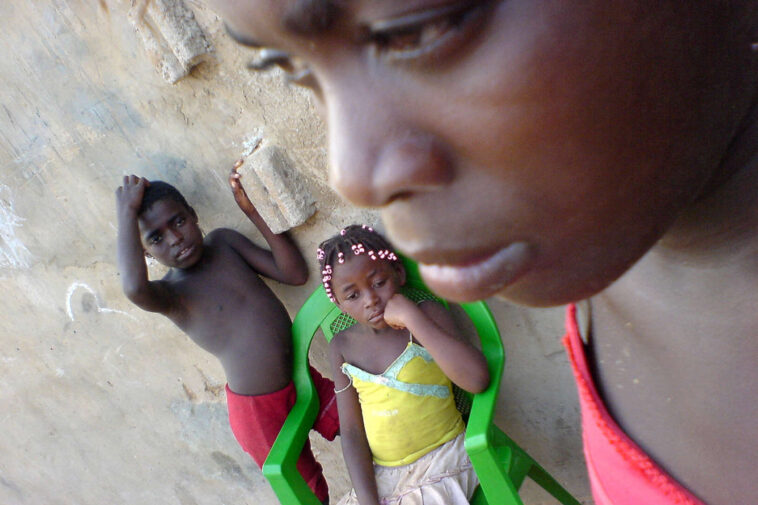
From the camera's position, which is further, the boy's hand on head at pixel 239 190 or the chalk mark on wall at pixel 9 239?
the chalk mark on wall at pixel 9 239

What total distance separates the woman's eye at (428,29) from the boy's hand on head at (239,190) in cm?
185

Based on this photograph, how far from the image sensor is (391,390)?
2084 millimetres

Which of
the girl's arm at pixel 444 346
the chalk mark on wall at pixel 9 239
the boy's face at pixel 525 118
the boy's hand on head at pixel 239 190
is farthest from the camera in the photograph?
the chalk mark on wall at pixel 9 239

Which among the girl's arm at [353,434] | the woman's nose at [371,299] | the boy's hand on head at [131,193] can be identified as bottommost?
the girl's arm at [353,434]

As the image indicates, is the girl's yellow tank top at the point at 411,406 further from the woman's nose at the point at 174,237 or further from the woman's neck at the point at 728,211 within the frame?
the woman's neck at the point at 728,211

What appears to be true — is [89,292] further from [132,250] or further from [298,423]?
[298,423]

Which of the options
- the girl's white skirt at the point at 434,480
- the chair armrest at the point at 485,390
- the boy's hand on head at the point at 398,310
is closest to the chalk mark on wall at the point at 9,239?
the boy's hand on head at the point at 398,310

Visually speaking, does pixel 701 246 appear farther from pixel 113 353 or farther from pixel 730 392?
pixel 113 353

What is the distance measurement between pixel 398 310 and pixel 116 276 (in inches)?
55.7

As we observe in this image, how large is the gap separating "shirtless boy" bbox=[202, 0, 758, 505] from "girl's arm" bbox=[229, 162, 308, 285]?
5.67ft

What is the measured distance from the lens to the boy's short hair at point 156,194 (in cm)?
228

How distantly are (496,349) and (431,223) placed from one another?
160cm

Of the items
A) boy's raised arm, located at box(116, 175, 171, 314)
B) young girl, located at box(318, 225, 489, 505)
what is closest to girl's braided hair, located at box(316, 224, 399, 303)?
young girl, located at box(318, 225, 489, 505)

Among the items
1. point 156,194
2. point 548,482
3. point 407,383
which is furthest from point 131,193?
point 548,482
